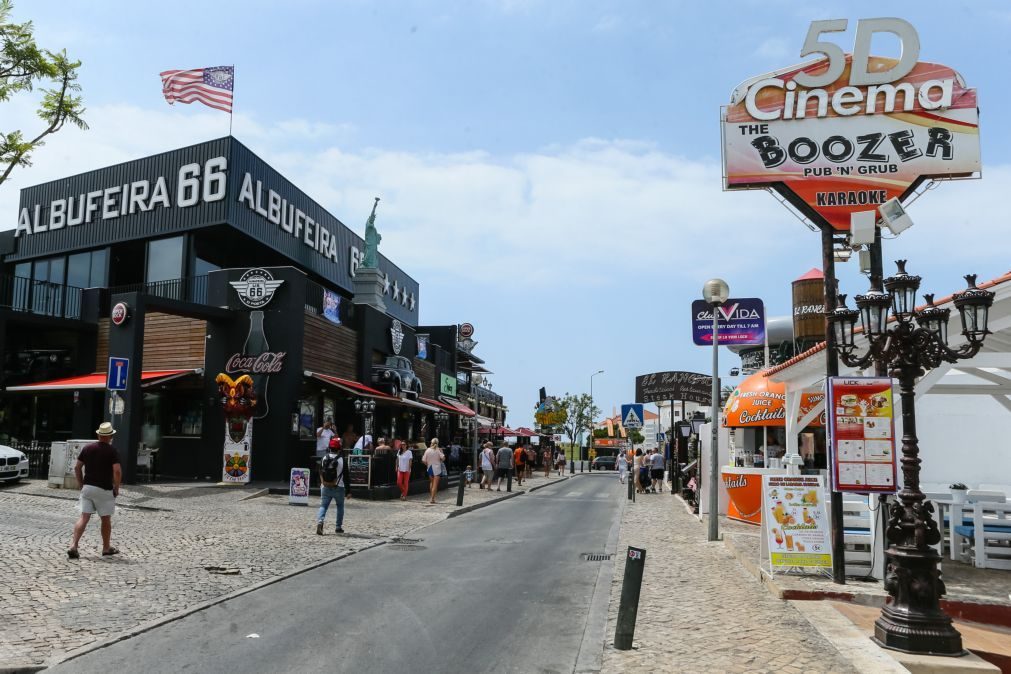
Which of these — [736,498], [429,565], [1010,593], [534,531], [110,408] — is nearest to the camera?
[1010,593]

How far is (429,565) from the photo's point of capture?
10828 millimetres

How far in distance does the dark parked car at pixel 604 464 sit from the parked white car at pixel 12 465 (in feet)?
160

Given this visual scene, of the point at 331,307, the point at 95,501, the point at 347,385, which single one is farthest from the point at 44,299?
the point at 95,501

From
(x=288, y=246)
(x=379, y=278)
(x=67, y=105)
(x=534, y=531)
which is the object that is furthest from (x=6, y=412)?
(x=534, y=531)

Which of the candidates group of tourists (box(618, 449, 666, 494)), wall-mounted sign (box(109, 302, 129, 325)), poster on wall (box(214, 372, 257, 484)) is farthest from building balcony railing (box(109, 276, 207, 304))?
group of tourists (box(618, 449, 666, 494))

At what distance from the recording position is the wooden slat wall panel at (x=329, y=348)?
23.0 m

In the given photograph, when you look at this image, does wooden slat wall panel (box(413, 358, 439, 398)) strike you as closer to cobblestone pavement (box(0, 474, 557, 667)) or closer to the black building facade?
the black building facade

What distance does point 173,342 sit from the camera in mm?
23266

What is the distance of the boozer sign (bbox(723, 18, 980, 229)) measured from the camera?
1278 cm

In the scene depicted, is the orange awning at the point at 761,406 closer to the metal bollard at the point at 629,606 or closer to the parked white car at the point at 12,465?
the metal bollard at the point at 629,606

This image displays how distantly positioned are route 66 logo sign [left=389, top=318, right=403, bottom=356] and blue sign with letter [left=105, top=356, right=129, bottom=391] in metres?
11.7

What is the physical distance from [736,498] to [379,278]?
17.4m

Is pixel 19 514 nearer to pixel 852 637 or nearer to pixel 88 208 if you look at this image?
pixel 852 637

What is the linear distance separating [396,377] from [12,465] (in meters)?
12.4
